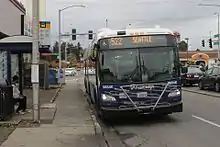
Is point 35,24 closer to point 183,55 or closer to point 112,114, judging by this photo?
point 112,114

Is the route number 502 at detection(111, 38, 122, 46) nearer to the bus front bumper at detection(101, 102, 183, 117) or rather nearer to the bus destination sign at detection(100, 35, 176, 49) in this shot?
the bus destination sign at detection(100, 35, 176, 49)

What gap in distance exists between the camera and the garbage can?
42.6 ft

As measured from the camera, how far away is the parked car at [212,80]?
92.1ft

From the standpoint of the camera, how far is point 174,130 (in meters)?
12.3

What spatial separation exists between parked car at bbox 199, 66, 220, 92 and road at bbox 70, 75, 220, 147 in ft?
38.3

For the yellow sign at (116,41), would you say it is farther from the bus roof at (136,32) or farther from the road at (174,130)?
the road at (174,130)

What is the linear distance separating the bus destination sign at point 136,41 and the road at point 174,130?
2.49 m

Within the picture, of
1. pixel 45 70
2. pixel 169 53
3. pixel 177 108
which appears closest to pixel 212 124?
pixel 177 108

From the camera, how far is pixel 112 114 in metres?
13.5

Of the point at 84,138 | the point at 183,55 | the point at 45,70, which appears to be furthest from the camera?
the point at 183,55

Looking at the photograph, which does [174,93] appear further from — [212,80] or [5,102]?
[212,80]

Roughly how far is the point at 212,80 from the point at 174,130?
17329mm

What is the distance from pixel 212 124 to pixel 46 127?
16.1 feet

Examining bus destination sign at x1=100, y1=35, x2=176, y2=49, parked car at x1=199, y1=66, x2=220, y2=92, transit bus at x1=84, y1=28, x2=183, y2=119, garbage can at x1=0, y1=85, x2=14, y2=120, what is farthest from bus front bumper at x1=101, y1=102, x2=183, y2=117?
parked car at x1=199, y1=66, x2=220, y2=92
